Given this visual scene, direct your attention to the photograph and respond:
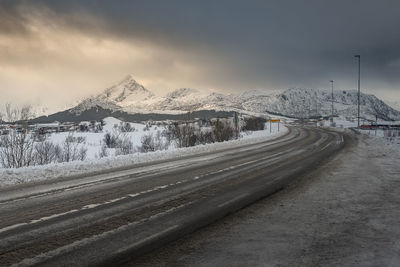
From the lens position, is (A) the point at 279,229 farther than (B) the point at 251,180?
No

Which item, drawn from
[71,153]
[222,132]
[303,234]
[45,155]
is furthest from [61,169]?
[222,132]

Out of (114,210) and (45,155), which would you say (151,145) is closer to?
(45,155)

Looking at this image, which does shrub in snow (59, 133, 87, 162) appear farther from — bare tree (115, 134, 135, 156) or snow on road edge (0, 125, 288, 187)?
snow on road edge (0, 125, 288, 187)

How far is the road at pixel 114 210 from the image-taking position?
336 centimetres

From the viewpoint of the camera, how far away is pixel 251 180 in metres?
7.59

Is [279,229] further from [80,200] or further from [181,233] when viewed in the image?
[80,200]

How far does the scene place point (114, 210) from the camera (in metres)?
4.92

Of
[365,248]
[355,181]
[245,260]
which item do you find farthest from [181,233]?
[355,181]

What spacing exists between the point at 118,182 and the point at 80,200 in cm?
180

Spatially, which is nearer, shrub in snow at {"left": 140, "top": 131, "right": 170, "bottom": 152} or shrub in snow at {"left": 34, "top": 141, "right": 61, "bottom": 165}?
shrub in snow at {"left": 34, "top": 141, "right": 61, "bottom": 165}

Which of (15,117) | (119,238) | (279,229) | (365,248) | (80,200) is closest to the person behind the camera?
(365,248)

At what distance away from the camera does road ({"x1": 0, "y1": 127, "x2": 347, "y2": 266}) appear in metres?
3.36

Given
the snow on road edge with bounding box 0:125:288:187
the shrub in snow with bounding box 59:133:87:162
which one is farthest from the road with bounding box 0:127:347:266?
the shrub in snow with bounding box 59:133:87:162

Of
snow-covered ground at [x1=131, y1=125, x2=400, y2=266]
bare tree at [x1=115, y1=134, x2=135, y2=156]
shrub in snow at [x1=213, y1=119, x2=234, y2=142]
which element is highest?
shrub in snow at [x1=213, y1=119, x2=234, y2=142]
